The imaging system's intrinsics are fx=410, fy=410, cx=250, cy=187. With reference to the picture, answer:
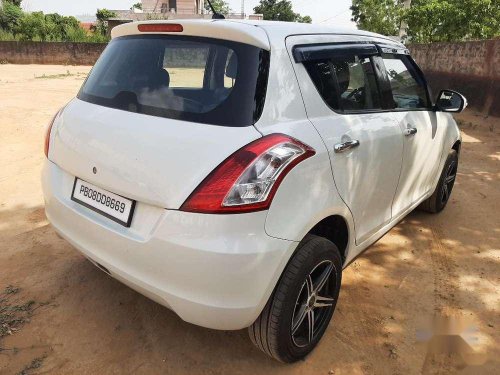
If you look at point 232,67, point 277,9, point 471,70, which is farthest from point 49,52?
point 277,9

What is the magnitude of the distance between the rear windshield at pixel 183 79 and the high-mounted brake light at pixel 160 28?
4 centimetres

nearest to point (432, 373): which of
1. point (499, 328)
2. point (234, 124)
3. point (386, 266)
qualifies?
point (499, 328)

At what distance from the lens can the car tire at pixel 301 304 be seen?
6.58 ft

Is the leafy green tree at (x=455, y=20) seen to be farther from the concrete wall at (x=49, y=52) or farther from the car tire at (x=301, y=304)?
the concrete wall at (x=49, y=52)

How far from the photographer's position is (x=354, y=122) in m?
2.42

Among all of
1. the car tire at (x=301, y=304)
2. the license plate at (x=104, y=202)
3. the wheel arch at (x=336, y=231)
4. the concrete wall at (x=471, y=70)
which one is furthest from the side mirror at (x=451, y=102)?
the concrete wall at (x=471, y=70)

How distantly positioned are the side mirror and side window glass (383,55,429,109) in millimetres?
190

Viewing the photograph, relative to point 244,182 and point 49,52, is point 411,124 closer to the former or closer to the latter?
point 244,182

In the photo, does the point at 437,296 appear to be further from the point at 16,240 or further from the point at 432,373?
the point at 16,240

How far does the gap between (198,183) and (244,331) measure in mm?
1197

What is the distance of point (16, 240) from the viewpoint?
3.52m

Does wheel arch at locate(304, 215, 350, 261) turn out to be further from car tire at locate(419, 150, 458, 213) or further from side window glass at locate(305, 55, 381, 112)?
car tire at locate(419, 150, 458, 213)

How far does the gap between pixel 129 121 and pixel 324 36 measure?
1239 mm

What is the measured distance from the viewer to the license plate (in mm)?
1937
